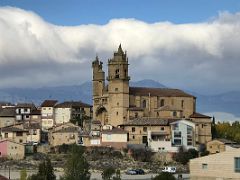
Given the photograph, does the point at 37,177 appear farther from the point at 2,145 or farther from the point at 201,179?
the point at 2,145

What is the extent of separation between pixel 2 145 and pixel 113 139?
43.1 ft

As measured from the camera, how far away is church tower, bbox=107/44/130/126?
91375mm

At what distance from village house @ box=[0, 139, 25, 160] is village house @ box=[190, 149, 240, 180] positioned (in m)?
45.4

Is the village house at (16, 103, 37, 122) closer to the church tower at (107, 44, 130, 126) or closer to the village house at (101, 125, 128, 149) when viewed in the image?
the church tower at (107, 44, 130, 126)

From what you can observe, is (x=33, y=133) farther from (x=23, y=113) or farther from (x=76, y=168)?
(x=76, y=168)

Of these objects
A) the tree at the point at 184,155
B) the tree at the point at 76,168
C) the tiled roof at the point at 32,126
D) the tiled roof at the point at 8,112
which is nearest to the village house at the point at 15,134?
the tiled roof at the point at 32,126

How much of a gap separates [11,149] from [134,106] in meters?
19.3

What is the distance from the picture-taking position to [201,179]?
127ft

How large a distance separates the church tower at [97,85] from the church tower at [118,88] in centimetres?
311

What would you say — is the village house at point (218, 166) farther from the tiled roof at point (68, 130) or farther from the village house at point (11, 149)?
the tiled roof at point (68, 130)

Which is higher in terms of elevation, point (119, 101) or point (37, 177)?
point (119, 101)

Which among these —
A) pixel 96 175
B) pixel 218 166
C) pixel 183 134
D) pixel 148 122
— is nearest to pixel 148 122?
pixel 148 122

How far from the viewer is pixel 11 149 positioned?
8206 centimetres

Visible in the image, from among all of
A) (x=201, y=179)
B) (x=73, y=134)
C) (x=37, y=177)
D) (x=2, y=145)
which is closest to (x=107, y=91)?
(x=73, y=134)
